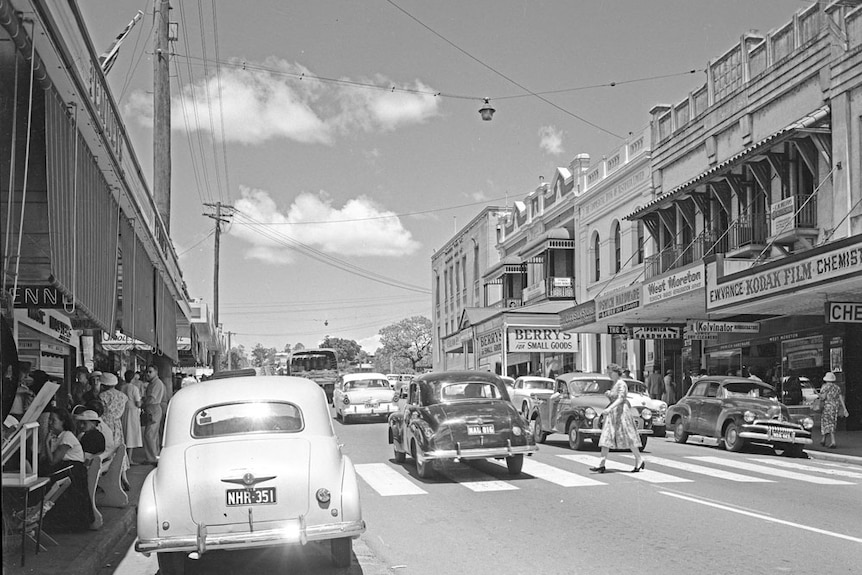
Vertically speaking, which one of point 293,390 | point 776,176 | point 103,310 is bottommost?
point 293,390

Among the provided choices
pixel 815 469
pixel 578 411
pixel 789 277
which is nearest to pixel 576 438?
pixel 578 411

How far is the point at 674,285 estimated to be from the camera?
2491 centimetres

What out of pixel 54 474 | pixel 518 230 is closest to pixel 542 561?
pixel 54 474

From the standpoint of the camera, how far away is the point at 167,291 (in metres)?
20.7

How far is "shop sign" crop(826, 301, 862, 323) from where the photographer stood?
18.7 metres

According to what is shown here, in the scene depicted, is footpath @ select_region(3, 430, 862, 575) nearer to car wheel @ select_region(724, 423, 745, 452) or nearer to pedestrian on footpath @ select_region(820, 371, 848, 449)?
car wheel @ select_region(724, 423, 745, 452)

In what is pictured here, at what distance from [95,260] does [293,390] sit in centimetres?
265

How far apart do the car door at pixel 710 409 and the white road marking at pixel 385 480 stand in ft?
26.4

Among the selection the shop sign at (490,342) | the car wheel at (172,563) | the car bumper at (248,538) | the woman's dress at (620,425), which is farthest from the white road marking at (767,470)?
the shop sign at (490,342)

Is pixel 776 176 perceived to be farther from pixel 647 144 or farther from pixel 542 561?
pixel 542 561

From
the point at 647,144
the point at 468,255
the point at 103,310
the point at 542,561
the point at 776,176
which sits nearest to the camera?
the point at 542,561

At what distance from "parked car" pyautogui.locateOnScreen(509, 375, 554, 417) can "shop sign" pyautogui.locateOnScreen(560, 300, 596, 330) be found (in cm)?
555

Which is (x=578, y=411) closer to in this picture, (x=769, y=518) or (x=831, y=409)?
(x=831, y=409)

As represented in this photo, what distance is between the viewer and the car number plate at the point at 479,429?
43.7ft
